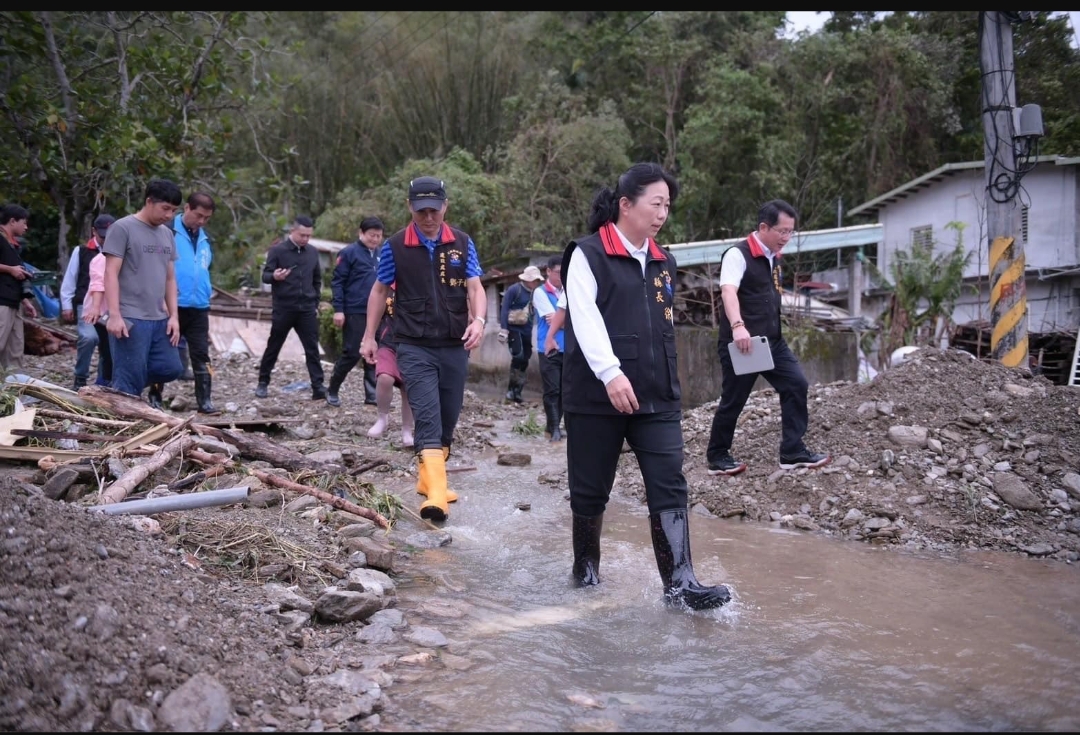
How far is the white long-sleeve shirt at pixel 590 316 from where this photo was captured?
3.90 metres

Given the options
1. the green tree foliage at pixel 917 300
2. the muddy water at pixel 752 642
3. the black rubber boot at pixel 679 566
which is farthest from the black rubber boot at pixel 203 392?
the green tree foliage at pixel 917 300

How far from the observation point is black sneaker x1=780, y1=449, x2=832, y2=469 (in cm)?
688

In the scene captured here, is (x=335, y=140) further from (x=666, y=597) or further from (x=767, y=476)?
(x=666, y=597)

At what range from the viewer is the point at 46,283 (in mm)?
17891

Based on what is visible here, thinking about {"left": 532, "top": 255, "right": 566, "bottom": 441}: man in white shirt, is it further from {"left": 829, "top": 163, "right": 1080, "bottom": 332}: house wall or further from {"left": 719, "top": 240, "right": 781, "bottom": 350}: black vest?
{"left": 829, "top": 163, "right": 1080, "bottom": 332}: house wall

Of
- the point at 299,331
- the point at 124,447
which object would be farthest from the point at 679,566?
the point at 299,331

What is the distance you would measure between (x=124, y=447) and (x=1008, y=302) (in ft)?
26.4

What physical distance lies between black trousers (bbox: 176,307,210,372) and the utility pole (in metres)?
7.71

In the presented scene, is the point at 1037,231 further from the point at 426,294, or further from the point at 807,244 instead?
the point at 426,294

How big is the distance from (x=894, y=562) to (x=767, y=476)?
1725 millimetres

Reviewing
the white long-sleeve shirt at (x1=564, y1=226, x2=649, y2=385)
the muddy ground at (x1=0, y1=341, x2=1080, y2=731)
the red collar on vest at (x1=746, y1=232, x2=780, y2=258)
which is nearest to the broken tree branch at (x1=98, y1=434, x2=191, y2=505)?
the muddy ground at (x1=0, y1=341, x2=1080, y2=731)

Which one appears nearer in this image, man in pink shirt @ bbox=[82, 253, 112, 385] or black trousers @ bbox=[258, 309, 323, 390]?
man in pink shirt @ bbox=[82, 253, 112, 385]

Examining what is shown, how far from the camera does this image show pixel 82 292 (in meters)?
9.82

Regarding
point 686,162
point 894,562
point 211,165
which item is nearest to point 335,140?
point 686,162
